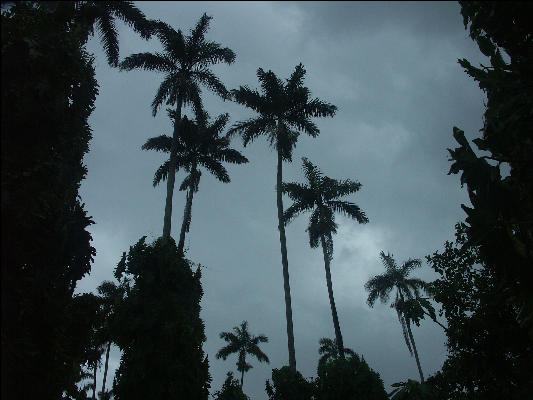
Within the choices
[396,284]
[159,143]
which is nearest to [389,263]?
[396,284]

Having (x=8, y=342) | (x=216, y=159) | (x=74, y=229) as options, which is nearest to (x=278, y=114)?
(x=216, y=159)

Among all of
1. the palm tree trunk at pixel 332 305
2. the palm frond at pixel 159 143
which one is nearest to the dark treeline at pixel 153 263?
the palm tree trunk at pixel 332 305

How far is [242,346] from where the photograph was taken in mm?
45031

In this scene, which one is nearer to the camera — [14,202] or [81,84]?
[14,202]

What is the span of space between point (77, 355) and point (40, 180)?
16.3ft

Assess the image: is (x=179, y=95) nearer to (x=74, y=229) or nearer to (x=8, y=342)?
(x=74, y=229)

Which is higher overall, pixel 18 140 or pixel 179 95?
pixel 179 95

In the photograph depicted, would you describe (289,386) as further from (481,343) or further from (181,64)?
(181,64)

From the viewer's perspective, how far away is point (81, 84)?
11.7 metres

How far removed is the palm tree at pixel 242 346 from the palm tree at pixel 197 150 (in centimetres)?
2378

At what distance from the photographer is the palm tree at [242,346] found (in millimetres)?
44188

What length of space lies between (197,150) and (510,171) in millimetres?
21531

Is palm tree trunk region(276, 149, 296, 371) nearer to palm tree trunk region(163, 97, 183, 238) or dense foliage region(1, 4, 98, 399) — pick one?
palm tree trunk region(163, 97, 183, 238)

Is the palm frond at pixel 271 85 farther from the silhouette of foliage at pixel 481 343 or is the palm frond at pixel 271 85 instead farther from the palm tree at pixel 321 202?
the silhouette of foliage at pixel 481 343
